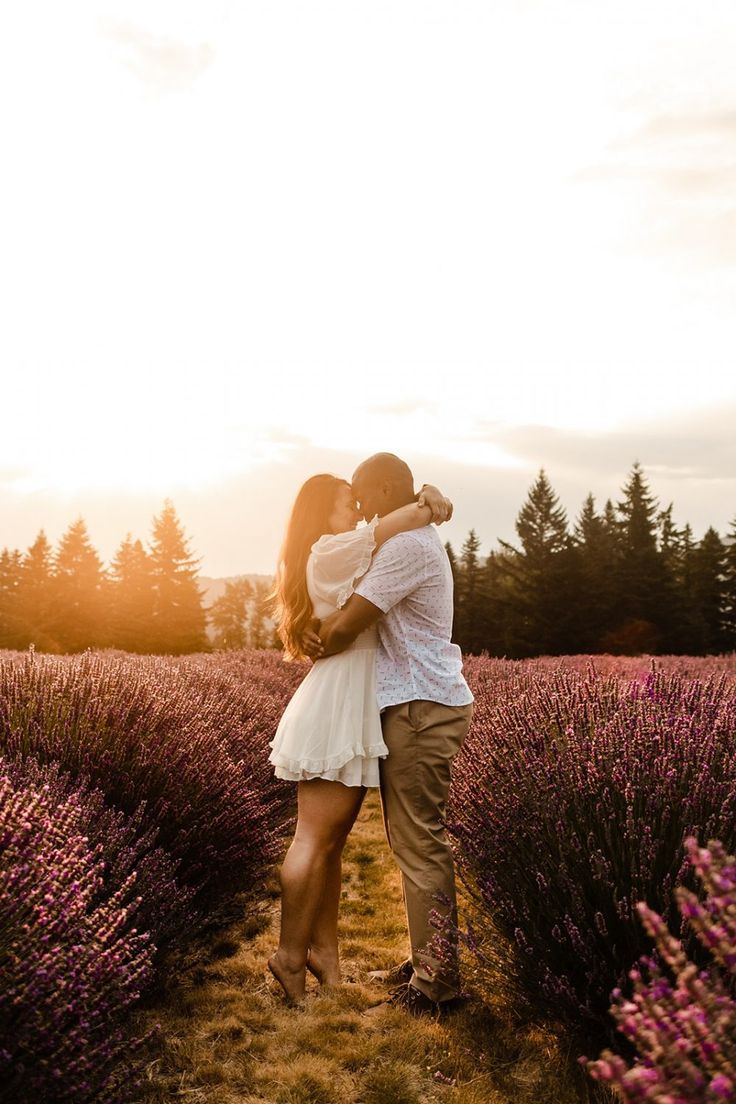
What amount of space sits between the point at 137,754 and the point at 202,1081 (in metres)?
1.25

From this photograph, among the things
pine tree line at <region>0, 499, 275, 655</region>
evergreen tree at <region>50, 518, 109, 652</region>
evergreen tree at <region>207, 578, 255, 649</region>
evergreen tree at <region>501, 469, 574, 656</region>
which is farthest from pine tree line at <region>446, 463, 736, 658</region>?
evergreen tree at <region>207, 578, 255, 649</region>

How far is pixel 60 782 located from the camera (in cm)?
297

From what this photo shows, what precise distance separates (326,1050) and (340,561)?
63.6 inches

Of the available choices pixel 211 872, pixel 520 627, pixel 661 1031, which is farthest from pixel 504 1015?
pixel 520 627

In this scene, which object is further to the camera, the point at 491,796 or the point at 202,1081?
the point at 491,796

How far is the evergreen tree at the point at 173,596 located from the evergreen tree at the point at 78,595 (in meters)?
2.57

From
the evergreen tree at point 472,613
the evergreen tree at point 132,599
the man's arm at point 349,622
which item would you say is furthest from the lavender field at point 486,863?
the evergreen tree at point 132,599

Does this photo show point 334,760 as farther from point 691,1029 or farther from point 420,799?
point 691,1029

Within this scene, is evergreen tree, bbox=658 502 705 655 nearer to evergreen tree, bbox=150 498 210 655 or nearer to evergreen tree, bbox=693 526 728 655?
evergreen tree, bbox=693 526 728 655

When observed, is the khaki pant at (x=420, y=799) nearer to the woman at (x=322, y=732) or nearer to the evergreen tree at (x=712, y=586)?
the woman at (x=322, y=732)

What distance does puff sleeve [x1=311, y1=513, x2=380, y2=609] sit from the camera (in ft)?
9.88

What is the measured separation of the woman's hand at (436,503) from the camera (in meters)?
3.14

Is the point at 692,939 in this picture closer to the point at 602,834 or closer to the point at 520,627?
the point at 602,834

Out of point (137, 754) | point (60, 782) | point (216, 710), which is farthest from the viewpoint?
point (216, 710)
